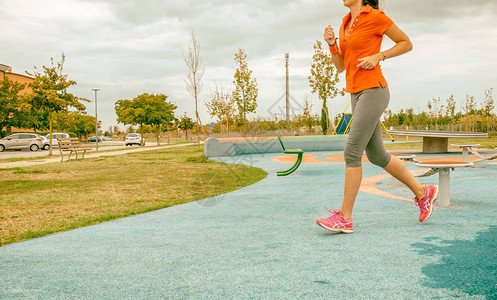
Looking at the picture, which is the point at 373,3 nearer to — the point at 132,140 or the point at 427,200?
the point at 427,200

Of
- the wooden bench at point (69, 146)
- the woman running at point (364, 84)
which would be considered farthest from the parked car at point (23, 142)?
the woman running at point (364, 84)

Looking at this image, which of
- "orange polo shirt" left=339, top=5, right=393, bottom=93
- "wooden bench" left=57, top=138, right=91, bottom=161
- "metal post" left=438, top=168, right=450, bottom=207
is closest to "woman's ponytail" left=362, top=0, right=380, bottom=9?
"orange polo shirt" left=339, top=5, right=393, bottom=93

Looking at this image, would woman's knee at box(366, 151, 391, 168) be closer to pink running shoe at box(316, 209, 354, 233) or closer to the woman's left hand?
pink running shoe at box(316, 209, 354, 233)

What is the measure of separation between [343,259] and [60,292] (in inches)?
71.8

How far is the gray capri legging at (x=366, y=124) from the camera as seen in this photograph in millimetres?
3059

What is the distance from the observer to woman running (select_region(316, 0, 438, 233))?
3059mm

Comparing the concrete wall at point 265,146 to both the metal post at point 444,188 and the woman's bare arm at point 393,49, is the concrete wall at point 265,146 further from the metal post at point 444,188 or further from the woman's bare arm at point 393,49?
the woman's bare arm at point 393,49

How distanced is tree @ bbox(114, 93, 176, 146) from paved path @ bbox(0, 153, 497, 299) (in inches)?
1639

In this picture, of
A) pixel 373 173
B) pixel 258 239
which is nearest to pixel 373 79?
pixel 258 239

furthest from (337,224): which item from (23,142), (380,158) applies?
(23,142)

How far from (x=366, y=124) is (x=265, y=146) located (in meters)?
15.4

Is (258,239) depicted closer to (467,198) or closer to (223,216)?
(223,216)

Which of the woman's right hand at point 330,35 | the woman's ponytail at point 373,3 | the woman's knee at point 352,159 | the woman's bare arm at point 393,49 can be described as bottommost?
the woman's knee at point 352,159

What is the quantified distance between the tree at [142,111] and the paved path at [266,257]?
4163 centimetres
